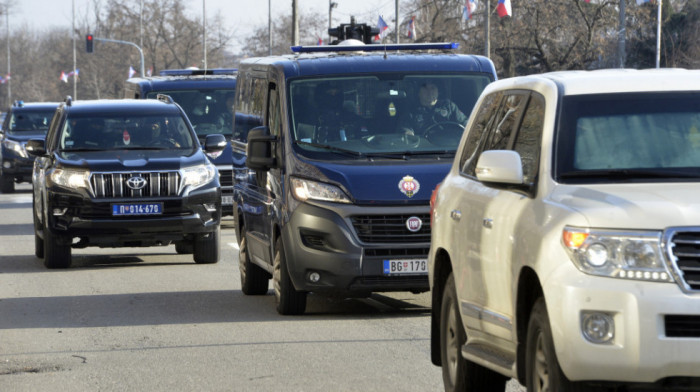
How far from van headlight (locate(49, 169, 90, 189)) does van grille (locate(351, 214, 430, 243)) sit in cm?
552

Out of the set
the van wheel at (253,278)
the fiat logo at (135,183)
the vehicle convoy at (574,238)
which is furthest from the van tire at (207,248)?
the vehicle convoy at (574,238)

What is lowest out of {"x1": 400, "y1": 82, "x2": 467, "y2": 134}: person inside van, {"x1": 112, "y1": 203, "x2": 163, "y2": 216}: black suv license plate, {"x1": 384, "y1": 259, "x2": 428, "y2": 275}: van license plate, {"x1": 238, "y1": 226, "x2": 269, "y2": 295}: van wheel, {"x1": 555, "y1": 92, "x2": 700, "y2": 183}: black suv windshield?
{"x1": 238, "y1": 226, "x2": 269, "y2": 295}: van wheel

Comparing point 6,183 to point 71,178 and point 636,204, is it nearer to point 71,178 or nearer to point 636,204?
point 71,178

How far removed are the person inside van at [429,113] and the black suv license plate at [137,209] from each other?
4546 millimetres

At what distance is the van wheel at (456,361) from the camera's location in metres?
7.19

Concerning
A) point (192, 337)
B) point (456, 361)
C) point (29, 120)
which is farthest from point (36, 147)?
point (29, 120)

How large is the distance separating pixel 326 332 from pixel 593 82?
4.33 metres

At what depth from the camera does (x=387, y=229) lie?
11172mm

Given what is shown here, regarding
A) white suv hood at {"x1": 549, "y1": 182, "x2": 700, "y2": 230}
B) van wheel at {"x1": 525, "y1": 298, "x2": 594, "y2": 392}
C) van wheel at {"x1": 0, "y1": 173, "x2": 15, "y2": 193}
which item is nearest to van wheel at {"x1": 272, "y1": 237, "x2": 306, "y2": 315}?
van wheel at {"x1": 525, "y1": 298, "x2": 594, "y2": 392}

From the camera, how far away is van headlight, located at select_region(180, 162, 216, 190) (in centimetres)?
1606

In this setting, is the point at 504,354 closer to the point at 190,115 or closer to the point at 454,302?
the point at 454,302

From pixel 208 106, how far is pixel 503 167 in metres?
16.9

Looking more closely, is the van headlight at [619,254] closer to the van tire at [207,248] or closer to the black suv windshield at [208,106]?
the van tire at [207,248]

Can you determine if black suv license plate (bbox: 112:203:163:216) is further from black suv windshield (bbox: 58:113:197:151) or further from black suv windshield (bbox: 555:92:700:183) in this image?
black suv windshield (bbox: 555:92:700:183)
